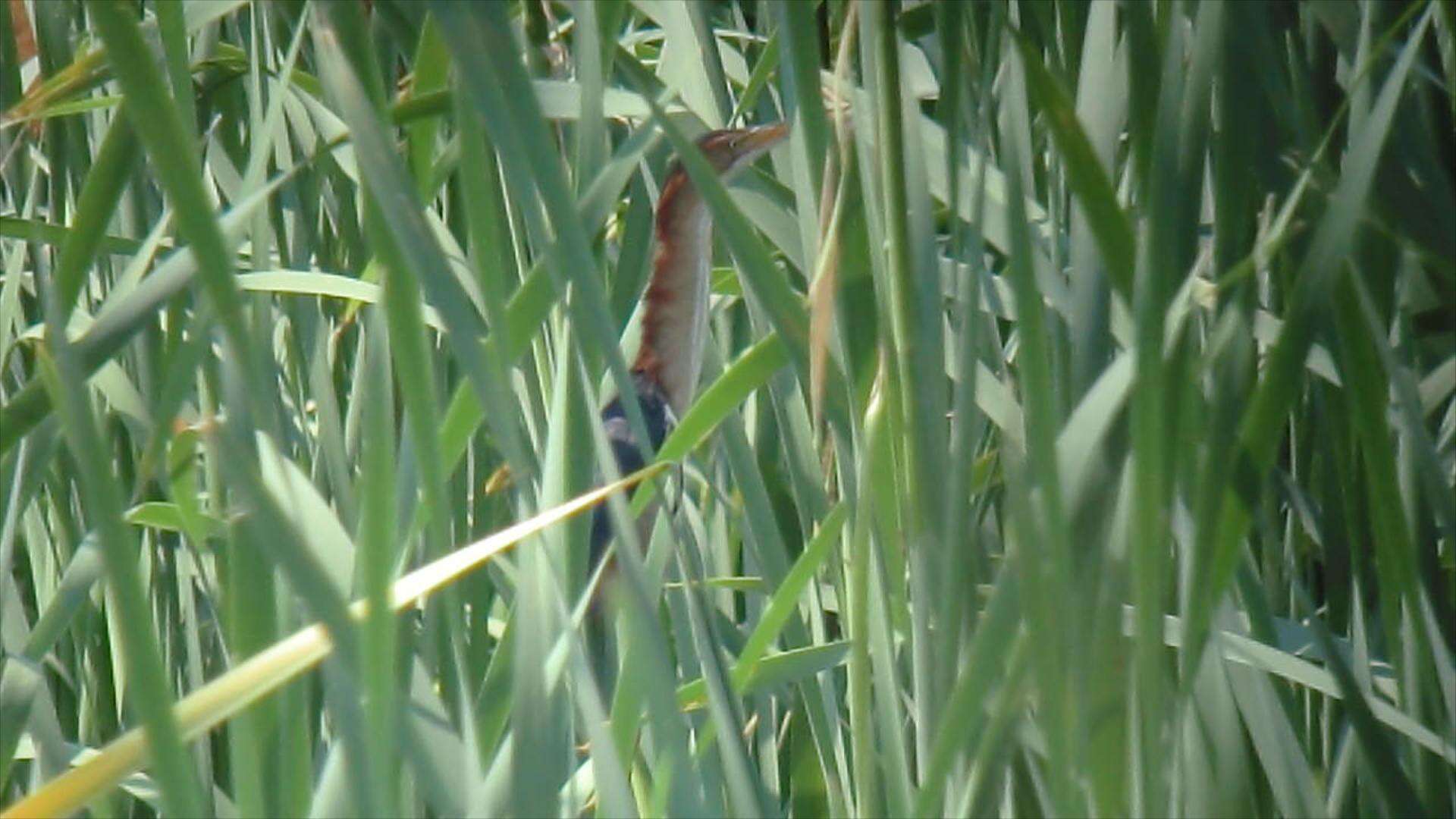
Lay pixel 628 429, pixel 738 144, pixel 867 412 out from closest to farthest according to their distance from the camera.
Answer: pixel 867 412, pixel 738 144, pixel 628 429

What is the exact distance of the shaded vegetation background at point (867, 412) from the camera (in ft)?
1.45

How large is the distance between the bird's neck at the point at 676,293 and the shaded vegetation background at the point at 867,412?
1.25ft

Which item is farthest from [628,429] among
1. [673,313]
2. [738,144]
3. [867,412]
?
[867,412]

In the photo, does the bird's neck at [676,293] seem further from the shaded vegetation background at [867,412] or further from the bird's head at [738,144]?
the shaded vegetation background at [867,412]

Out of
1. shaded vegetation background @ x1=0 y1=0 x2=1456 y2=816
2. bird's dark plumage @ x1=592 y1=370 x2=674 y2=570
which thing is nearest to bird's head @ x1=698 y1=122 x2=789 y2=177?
shaded vegetation background @ x1=0 y1=0 x2=1456 y2=816

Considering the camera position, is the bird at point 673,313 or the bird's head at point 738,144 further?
the bird at point 673,313

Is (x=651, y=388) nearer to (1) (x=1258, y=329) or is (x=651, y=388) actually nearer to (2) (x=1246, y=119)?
(1) (x=1258, y=329)

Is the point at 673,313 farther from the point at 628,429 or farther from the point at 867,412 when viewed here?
the point at 867,412

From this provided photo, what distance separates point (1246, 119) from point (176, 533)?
2.45 ft

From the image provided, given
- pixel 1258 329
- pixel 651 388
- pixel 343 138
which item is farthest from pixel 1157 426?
pixel 651 388

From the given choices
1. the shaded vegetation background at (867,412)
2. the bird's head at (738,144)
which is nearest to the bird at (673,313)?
the bird's head at (738,144)

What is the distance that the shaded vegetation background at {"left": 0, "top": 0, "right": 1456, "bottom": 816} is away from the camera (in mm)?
441

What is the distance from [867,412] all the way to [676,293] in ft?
2.14

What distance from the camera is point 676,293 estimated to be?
117cm
